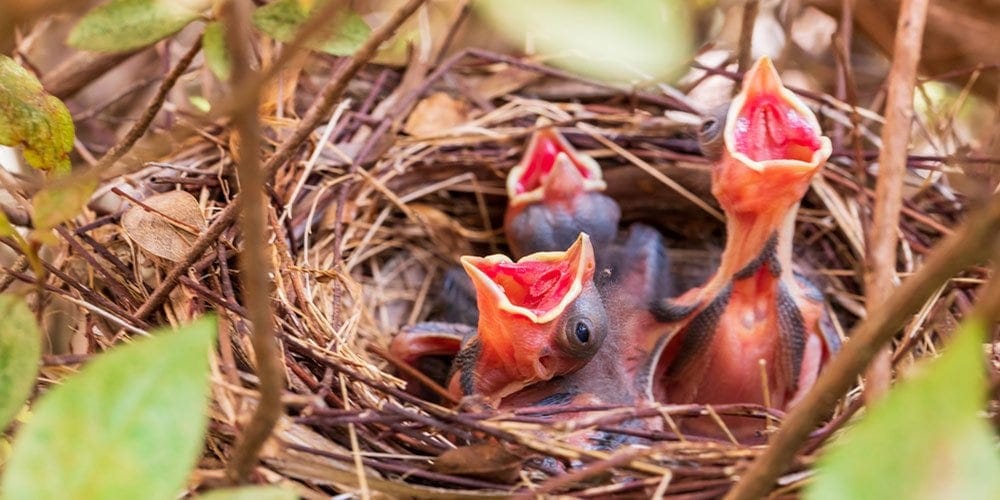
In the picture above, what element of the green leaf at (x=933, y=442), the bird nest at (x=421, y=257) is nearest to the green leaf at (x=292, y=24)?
the bird nest at (x=421, y=257)

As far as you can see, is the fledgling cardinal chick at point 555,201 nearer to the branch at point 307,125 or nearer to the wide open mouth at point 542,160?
the wide open mouth at point 542,160

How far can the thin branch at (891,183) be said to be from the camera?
798 mm

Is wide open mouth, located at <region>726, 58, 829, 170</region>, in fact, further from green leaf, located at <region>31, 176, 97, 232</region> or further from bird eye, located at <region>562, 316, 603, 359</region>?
green leaf, located at <region>31, 176, 97, 232</region>

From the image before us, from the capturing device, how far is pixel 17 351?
0.71 metres

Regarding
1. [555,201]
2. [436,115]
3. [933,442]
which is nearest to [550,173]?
[555,201]

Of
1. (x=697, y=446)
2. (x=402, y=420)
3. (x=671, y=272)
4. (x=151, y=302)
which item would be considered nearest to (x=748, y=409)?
(x=697, y=446)

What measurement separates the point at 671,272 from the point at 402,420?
83 cm

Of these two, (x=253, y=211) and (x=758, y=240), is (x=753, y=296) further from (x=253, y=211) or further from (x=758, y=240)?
(x=253, y=211)

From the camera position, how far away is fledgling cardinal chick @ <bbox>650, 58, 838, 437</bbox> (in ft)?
3.84

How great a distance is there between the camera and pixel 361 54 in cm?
73

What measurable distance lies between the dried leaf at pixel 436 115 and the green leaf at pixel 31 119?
0.75 m

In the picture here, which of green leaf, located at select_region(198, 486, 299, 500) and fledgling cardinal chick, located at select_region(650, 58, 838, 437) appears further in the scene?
fledgling cardinal chick, located at select_region(650, 58, 838, 437)

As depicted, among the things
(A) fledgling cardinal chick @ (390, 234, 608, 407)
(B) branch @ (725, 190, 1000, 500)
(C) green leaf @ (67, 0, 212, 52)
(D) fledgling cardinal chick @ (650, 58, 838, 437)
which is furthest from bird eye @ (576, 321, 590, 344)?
(C) green leaf @ (67, 0, 212, 52)

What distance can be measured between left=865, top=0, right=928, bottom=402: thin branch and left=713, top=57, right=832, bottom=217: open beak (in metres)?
0.19
